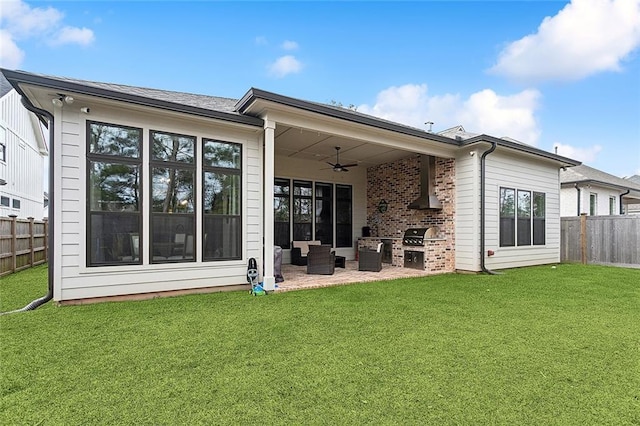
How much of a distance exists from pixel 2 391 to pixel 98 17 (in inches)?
325

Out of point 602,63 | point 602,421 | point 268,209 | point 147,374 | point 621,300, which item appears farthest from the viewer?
point 602,63

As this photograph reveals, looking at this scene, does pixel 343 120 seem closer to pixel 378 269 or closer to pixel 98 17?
pixel 378 269

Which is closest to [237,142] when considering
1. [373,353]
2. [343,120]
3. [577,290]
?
[343,120]

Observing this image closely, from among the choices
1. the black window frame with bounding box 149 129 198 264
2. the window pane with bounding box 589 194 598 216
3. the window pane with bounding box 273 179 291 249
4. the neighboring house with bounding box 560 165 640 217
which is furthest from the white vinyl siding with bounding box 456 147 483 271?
the window pane with bounding box 589 194 598 216

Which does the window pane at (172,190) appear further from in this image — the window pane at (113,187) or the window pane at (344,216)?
the window pane at (344,216)

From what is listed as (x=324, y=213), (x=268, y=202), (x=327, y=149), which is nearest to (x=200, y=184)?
(x=268, y=202)

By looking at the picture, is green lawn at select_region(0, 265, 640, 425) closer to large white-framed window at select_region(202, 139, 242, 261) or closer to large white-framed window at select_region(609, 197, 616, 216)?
large white-framed window at select_region(202, 139, 242, 261)

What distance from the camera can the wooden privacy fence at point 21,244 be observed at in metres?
7.21

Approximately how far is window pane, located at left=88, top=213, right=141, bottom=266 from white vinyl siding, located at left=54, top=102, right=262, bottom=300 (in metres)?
0.09

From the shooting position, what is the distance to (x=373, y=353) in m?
2.95

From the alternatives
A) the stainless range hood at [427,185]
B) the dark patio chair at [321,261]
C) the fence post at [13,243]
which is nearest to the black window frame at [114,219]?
the dark patio chair at [321,261]

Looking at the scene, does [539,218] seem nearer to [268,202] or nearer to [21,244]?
[268,202]

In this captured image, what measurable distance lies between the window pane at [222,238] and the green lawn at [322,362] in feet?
2.89

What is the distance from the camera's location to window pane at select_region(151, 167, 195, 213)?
5.05 m
